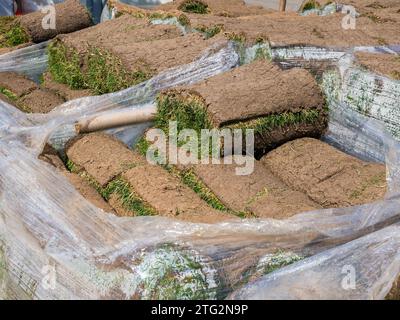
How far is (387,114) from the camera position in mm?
4637

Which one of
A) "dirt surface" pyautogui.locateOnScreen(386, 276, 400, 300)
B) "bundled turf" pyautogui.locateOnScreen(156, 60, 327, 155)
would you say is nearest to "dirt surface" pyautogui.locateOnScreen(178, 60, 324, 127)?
"bundled turf" pyautogui.locateOnScreen(156, 60, 327, 155)

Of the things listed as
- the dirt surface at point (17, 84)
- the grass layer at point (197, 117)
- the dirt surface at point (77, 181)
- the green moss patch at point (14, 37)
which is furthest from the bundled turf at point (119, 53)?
the green moss patch at point (14, 37)

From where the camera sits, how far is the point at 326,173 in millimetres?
4016

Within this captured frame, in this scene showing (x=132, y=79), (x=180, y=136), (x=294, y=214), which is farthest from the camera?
(x=132, y=79)

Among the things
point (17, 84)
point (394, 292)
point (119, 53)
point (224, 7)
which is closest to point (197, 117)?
point (119, 53)

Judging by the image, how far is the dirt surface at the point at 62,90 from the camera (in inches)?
213

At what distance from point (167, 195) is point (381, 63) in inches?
88.0

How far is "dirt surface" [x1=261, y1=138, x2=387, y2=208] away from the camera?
3.76m

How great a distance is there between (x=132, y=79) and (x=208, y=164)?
132 centimetres

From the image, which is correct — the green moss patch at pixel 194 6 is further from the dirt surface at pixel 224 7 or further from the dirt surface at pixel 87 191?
the dirt surface at pixel 87 191

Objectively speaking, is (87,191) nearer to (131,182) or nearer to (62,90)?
(131,182)

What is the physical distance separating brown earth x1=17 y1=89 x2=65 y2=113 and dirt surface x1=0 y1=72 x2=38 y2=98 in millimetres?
93

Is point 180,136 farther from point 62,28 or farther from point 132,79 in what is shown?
point 62,28
